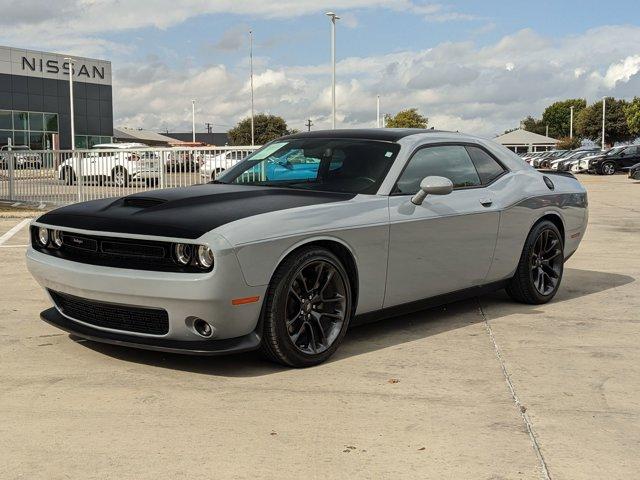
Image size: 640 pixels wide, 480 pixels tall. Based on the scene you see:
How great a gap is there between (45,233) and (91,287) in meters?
0.76

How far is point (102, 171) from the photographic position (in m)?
17.6

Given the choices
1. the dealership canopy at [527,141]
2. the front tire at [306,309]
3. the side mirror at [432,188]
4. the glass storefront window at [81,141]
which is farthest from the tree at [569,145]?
the front tire at [306,309]

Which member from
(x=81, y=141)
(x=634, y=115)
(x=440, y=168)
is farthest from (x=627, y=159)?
(x=634, y=115)

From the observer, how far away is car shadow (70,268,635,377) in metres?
4.89

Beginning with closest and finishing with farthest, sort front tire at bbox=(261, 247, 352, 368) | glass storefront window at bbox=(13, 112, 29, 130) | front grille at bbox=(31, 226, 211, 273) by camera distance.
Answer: front grille at bbox=(31, 226, 211, 273), front tire at bbox=(261, 247, 352, 368), glass storefront window at bbox=(13, 112, 29, 130)

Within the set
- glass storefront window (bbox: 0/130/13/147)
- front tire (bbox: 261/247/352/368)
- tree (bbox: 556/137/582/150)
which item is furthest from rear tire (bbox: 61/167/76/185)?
tree (bbox: 556/137/582/150)

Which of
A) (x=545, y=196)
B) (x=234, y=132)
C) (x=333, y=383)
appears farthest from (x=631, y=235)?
(x=234, y=132)

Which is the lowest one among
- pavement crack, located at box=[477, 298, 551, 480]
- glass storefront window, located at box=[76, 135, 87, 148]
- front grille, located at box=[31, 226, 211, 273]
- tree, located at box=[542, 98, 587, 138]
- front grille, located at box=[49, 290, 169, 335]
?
pavement crack, located at box=[477, 298, 551, 480]

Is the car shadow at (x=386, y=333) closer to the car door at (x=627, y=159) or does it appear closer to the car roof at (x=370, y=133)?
the car roof at (x=370, y=133)

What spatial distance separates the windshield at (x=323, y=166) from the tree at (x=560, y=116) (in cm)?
14214

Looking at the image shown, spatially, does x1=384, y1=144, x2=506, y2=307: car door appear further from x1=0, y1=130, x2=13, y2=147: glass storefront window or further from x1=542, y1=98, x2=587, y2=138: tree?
x1=542, y1=98, x2=587, y2=138: tree

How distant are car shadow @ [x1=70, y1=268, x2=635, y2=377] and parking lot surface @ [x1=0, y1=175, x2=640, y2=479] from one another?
0.02m

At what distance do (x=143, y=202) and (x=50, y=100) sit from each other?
59.7 meters

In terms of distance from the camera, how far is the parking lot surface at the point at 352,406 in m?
3.43
